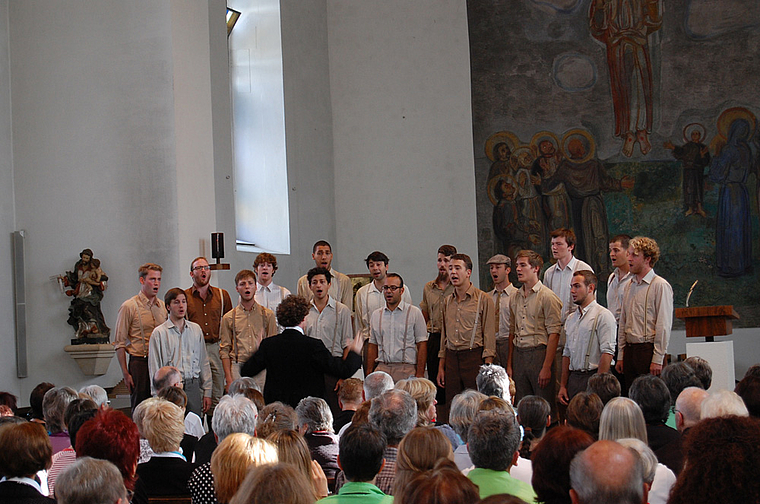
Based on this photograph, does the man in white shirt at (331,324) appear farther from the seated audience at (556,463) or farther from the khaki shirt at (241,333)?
the seated audience at (556,463)

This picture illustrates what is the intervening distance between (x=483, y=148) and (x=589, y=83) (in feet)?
7.76

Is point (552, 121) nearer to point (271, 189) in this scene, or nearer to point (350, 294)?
point (271, 189)

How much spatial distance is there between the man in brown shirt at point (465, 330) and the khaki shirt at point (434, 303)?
90cm

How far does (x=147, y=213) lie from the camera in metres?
11.3

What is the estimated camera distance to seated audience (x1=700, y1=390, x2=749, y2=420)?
443cm

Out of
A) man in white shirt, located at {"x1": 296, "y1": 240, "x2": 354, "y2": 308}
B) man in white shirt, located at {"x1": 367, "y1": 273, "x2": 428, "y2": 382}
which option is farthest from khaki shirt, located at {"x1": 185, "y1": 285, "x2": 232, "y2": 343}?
man in white shirt, located at {"x1": 367, "y1": 273, "x2": 428, "y2": 382}

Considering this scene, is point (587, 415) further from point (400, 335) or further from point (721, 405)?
point (400, 335)

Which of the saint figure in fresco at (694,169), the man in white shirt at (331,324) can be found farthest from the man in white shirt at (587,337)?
the saint figure in fresco at (694,169)

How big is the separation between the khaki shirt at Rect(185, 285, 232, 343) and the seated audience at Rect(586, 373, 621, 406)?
475 cm

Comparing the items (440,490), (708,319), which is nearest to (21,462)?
(440,490)

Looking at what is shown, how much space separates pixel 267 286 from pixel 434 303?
2.05 metres

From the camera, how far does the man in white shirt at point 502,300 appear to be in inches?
357

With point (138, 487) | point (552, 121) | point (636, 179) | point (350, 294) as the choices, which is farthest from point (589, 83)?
point (138, 487)

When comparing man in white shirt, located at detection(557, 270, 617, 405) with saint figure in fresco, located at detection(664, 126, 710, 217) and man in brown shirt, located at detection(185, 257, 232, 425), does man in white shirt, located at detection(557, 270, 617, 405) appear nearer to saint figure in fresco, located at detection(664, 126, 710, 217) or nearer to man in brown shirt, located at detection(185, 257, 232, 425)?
man in brown shirt, located at detection(185, 257, 232, 425)
